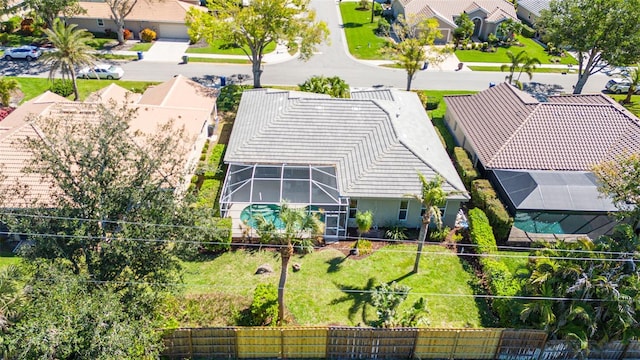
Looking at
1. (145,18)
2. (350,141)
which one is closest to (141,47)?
(145,18)

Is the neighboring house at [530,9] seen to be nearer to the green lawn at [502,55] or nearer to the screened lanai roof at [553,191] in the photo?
the green lawn at [502,55]

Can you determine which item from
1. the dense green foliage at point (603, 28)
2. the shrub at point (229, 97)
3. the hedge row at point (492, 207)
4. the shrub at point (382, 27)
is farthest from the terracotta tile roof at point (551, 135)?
the shrub at point (382, 27)

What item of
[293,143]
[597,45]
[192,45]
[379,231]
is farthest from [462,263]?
[192,45]

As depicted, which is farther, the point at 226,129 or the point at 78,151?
the point at 226,129

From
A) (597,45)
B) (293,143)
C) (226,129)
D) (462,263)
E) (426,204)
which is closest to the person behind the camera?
(426,204)

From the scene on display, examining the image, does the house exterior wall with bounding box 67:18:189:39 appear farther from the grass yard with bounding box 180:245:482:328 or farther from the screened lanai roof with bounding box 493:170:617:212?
the screened lanai roof with bounding box 493:170:617:212

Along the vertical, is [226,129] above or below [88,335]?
below

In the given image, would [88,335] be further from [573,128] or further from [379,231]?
[573,128]
